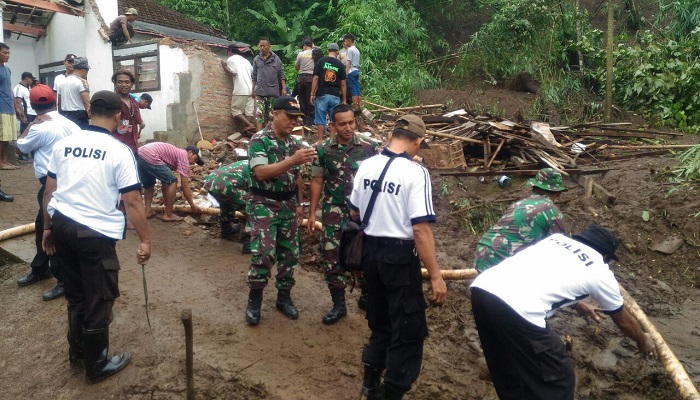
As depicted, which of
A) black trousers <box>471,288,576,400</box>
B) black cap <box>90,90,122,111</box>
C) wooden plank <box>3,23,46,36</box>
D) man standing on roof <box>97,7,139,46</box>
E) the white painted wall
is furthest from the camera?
wooden plank <box>3,23,46,36</box>

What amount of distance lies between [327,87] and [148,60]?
496cm

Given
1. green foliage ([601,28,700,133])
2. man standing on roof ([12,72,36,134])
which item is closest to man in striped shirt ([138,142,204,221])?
man standing on roof ([12,72,36,134])

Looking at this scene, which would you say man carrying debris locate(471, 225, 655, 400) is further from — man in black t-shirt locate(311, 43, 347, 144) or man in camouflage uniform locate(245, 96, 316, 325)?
man in black t-shirt locate(311, 43, 347, 144)

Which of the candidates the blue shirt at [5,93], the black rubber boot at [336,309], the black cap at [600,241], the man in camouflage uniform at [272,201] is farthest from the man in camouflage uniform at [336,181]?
the blue shirt at [5,93]

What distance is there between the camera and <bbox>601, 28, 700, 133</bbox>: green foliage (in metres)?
11.6

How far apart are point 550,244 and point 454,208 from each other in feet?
16.0

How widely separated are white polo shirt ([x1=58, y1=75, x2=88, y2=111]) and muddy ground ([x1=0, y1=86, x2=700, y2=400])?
172 cm

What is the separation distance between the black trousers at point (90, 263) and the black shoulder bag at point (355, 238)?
166 centimetres

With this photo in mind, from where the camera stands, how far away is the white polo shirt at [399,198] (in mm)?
3619

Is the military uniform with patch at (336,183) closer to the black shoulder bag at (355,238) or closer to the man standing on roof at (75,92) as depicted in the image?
the black shoulder bag at (355,238)

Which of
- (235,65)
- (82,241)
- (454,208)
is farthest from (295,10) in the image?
(82,241)

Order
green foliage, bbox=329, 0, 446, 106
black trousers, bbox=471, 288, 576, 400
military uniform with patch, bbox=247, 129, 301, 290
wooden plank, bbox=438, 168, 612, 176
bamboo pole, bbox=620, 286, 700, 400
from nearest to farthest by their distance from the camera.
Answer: black trousers, bbox=471, 288, 576, 400
bamboo pole, bbox=620, 286, 700, 400
military uniform with patch, bbox=247, 129, 301, 290
wooden plank, bbox=438, 168, 612, 176
green foliage, bbox=329, 0, 446, 106

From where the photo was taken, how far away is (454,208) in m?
8.11

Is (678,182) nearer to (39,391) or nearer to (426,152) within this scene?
(426,152)
